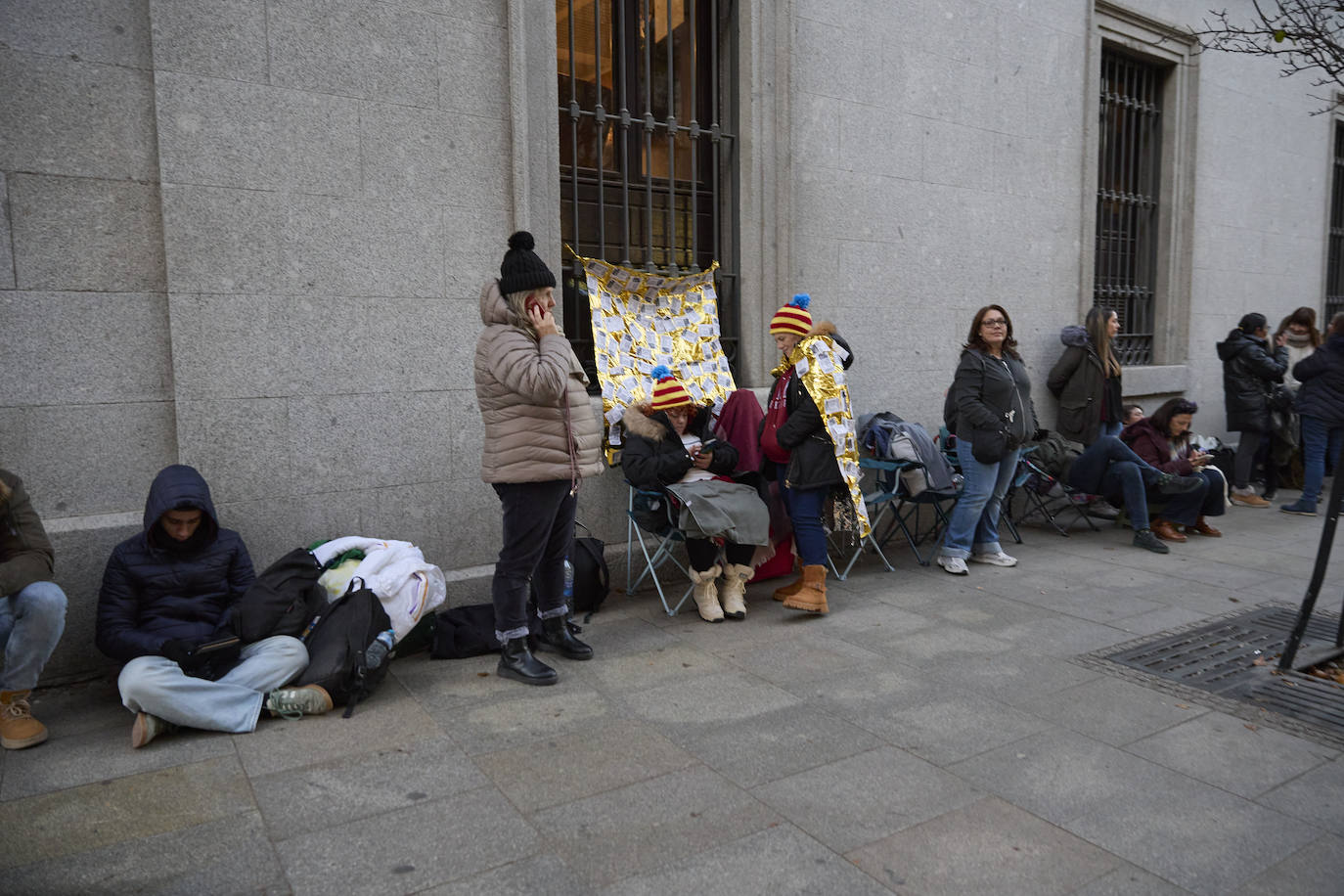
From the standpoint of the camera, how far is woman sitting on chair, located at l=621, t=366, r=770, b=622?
17.3 feet

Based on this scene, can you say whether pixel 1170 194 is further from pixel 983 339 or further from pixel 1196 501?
pixel 983 339

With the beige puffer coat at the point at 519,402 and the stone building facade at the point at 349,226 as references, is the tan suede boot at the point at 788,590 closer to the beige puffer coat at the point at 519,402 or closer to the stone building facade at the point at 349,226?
the stone building facade at the point at 349,226

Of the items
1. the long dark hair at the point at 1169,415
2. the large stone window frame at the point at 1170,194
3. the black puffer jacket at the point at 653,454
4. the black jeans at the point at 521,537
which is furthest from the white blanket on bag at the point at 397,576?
the large stone window frame at the point at 1170,194

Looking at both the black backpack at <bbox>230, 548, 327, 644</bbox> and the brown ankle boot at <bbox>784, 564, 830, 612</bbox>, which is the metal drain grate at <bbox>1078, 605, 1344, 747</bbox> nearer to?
the brown ankle boot at <bbox>784, 564, 830, 612</bbox>

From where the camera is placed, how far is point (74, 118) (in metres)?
4.40

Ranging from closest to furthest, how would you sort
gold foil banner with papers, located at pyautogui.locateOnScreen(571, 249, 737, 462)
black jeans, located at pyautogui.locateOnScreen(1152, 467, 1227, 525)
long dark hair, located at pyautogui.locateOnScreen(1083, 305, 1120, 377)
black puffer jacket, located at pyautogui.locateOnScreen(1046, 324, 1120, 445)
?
1. gold foil banner with papers, located at pyautogui.locateOnScreen(571, 249, 737, 462)
2. black jeans, located at pyautogui.locateOnScreen(1152, 467, 1227, 525)
3. black puffer jacket, located at pyautogui.locateOnScreen(1046, 324, 1120, 445)
4. long dark hair, located at pyautogui.locateOnScreen(1083, 305, 1120, 377)

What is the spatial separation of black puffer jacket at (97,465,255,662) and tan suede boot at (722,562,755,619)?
2553mm

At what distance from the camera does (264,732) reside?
→ 382 centimetres

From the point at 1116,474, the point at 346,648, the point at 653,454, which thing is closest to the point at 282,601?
the point at 346,648

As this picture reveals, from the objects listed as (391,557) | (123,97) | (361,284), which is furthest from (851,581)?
(123,97)

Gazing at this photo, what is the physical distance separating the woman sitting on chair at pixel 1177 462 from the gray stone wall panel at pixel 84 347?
6.83 meters

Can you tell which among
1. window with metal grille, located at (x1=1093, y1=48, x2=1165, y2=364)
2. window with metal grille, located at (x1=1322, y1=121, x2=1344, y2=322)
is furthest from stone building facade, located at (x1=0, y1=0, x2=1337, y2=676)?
window with metal grille, located at (x1=1322, y1=121, x2=1344, y2=322)

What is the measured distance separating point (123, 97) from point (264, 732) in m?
3.06

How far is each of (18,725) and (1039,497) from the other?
23.2 feet
